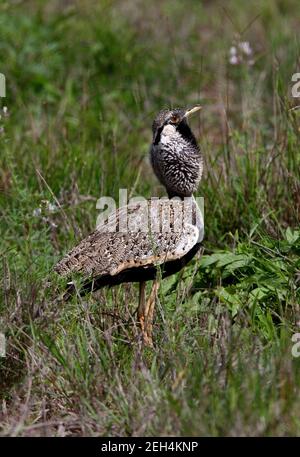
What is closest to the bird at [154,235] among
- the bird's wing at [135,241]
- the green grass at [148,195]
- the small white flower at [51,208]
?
the bird's wing at [135,241]

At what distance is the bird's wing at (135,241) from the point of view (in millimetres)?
4031

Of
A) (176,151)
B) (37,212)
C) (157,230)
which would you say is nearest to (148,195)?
(37,212)

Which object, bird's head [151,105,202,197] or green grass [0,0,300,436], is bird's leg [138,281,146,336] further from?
bird's head [151,105,202,197]

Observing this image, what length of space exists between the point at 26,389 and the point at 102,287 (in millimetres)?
657

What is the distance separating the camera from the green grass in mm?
3391

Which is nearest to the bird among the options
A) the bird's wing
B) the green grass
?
the bird's wing

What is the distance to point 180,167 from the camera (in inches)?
171

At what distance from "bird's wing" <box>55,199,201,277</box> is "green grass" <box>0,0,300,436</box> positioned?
16 centimetres

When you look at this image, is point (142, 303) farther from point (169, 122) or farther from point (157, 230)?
point (169, 122)

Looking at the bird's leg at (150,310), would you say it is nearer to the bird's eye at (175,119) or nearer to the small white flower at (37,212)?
the bird's eye at (175,119)

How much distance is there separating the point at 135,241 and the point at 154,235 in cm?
9

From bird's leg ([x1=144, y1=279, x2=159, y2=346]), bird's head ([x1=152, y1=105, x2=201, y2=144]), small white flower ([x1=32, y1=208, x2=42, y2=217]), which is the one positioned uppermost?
bird's head ([x1=152, y1=105, x2=201, y2=144])

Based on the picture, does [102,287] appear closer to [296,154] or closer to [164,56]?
[296,154]

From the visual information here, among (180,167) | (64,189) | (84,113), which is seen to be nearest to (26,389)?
(180,167)
